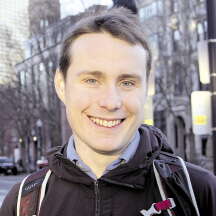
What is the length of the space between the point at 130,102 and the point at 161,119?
35.2 m

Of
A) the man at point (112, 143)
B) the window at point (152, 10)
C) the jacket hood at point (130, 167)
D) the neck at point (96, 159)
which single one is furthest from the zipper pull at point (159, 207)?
the window at point (152, 10)

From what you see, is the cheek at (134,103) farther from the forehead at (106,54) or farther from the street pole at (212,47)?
the street pole at (212,47)

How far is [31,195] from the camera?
7.00ft

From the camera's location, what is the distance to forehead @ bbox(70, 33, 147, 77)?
201cm

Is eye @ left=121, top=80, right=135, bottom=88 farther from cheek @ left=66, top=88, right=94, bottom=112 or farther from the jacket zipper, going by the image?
the jacket zipper

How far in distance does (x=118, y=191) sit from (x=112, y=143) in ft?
0.66

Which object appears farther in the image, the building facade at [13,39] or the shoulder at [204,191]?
the building facade at [13,39]

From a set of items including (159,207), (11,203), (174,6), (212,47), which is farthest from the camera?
(174,6)

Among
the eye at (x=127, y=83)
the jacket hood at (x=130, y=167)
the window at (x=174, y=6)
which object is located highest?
the window at (x=174, y=6)

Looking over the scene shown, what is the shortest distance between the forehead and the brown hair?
21 millimetres

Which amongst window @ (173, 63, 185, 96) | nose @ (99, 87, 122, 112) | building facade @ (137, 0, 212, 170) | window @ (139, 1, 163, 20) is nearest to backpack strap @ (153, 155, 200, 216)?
nose @ (99, 87, 122, 112)

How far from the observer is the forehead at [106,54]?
2.01 meters

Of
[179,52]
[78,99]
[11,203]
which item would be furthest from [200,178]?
[179,52]

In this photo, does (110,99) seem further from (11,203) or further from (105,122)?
(11,203)
